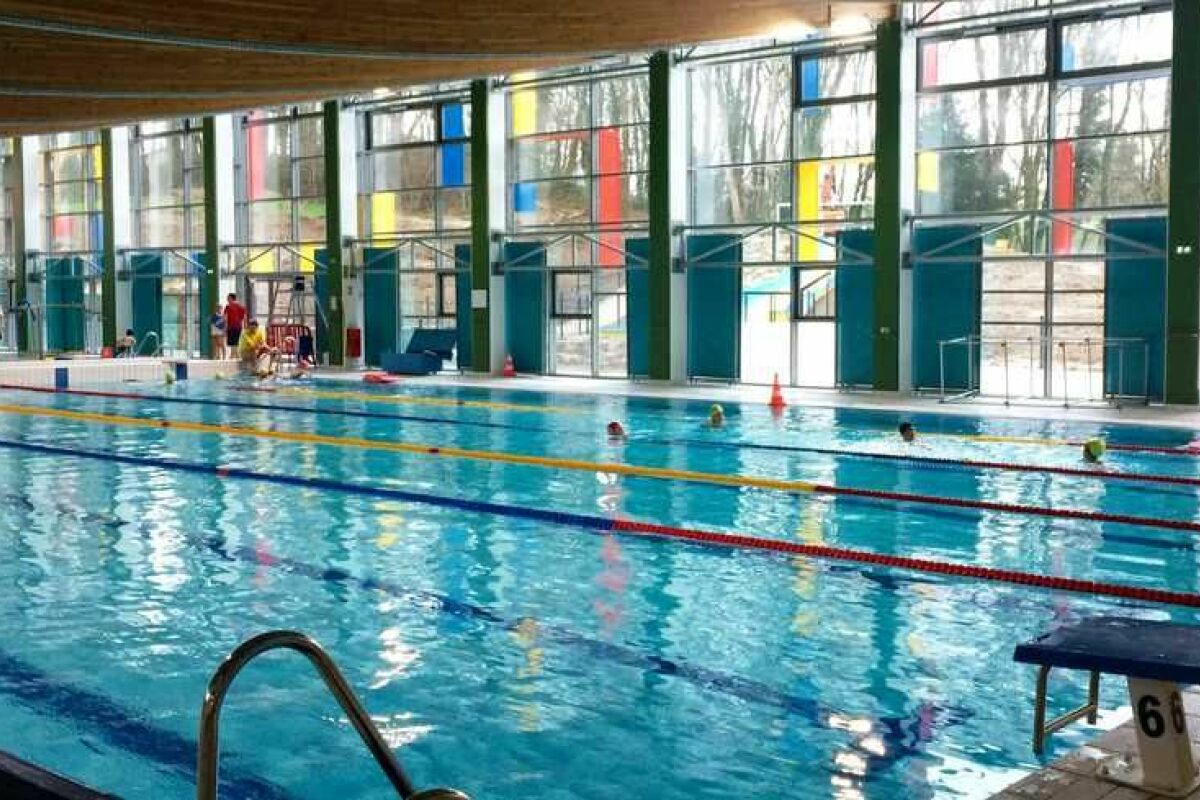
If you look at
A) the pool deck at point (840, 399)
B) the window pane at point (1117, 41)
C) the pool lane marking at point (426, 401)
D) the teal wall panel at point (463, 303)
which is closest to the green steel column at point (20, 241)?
the pool deck at point (840, 399)

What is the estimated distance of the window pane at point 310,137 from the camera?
2874 cm

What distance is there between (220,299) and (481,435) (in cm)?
1707

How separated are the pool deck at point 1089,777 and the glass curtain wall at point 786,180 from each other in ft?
56.2

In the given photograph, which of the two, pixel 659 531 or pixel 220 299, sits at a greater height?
pixel 220 299

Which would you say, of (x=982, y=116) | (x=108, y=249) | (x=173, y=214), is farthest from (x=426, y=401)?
(x=108, y=249)

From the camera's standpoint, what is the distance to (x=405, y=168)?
27.4 meters

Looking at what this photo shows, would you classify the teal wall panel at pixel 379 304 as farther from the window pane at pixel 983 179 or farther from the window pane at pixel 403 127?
the window pane at pixel 983 179

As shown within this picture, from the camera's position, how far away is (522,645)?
614cm

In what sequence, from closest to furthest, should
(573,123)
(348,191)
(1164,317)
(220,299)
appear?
(1164,317), (573,123), (348,191), (220,299)

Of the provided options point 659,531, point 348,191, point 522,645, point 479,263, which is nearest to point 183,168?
point 348,191

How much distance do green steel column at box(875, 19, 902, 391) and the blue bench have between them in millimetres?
8664

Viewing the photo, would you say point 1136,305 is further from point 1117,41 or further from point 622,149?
point 622,149

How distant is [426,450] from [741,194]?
1051cm

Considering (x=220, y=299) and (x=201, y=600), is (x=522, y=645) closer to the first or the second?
(x=201, y=600)
